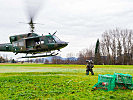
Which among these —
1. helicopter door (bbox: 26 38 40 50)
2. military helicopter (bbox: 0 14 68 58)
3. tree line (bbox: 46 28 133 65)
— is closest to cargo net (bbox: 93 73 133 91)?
military helicopter (bbox: 0 14 68 58)

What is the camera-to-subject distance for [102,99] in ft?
25.7

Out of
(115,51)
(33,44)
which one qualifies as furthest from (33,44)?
(115,51)

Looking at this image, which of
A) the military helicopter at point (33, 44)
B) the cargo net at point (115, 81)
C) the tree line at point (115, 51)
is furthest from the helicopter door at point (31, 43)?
the tree line at point (115, 51)

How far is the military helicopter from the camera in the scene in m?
18.7

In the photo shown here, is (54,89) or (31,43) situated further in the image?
(31,43)

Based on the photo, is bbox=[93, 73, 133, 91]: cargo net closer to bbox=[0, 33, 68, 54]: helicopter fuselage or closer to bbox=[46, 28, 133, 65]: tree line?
bbox=[0, 33, 68, 54]: helicopter fuselage

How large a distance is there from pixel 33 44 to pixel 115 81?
11.7 metres

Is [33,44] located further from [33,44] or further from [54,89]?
[54,89]

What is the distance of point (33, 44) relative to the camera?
19.1 meters

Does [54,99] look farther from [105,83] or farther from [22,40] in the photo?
[22,40]

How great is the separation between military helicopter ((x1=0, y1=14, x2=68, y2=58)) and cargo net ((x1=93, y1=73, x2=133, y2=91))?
9328 millimetres

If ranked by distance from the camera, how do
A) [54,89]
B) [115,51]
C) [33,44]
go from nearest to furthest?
[54,89]
[33,44]
[115,51]

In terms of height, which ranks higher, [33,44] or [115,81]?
[33,44]

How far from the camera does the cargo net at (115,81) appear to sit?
9633mm
